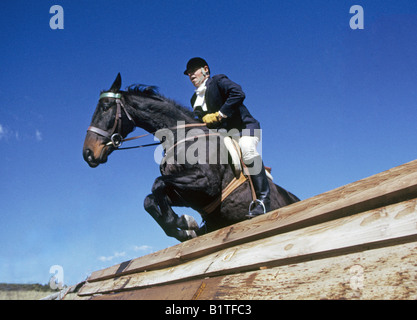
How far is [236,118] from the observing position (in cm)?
451

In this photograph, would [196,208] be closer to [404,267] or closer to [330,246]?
[330,246]

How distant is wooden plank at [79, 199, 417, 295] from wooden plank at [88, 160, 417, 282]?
46 millimetres

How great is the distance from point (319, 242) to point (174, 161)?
290 centimetres

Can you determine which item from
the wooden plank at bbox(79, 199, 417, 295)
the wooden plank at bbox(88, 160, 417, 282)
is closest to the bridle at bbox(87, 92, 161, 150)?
the wooden plank at bbox(88, 160, 417, 282)

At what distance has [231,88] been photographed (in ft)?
13.8

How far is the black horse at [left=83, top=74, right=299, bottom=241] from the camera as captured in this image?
12.6 ft

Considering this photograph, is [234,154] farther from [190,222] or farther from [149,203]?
[149,203]

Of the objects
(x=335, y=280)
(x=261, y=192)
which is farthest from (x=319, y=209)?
(x=261, y=192)

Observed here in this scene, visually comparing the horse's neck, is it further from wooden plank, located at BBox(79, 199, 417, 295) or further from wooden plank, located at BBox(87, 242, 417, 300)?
wooden plank, located at BBox(87, 242, 417, 300)

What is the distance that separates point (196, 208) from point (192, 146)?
84 cm
